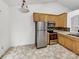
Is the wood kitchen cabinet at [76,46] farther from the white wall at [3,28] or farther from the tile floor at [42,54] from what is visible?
the white wall at [3,28]

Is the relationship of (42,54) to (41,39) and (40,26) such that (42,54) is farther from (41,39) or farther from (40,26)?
(40,26)

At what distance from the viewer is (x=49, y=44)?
19.1 ft

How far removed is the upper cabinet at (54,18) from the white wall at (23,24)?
452 mm

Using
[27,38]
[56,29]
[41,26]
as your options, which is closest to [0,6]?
[41,26]

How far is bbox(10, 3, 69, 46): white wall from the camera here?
218 inches

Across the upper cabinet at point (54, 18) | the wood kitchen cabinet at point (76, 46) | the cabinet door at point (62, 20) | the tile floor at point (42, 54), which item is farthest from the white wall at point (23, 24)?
the wood kitchen cabinet at point (76, 46)

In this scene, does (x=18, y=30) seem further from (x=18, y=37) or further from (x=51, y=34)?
(x=51, y=34)

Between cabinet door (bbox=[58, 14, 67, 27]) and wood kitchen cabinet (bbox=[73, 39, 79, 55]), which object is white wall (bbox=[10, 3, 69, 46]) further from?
wood kitchen cabinet (bbox=[73, 39, 79, 55])

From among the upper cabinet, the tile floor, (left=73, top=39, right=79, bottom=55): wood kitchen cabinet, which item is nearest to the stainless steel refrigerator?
the tile floor

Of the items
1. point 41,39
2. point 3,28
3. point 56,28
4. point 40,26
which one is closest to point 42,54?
point 41,39

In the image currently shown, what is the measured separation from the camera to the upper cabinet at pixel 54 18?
5.67 m

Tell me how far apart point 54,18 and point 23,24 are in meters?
2.34

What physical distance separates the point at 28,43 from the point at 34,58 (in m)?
2.55

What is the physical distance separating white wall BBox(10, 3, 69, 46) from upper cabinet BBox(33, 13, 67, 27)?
0.45m
